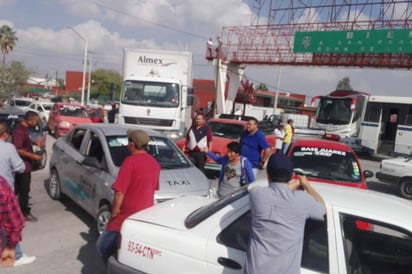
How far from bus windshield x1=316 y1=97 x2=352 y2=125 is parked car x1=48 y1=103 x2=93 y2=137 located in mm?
12903

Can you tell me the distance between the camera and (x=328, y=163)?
6.89 m

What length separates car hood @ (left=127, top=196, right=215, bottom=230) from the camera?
11.3ft

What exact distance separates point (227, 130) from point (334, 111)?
1269 cm

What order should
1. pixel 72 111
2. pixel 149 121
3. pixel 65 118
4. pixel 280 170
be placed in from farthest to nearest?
pixel 72 111 < pixel 65 118 < pixel 149 121 < pixel 280 170

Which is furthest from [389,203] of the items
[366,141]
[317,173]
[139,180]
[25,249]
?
[366,141]

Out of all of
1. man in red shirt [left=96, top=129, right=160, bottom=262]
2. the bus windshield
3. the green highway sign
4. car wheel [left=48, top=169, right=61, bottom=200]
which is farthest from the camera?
the green highway sign

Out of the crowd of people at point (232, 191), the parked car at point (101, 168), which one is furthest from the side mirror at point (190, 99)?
the crowd of people at point (232, 191)

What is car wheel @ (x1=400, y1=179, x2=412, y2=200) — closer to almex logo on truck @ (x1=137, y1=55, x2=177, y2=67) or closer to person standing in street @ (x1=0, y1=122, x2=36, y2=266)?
almex logo on truck @ (x1=137, y1=55, x2=177, y2=67)

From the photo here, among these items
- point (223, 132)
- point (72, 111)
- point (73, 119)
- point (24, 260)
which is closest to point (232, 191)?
point (24, 260)

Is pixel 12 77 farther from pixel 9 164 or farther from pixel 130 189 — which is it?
pixel 130 189

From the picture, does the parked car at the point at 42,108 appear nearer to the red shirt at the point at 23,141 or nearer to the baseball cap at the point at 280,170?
the red shirt at the point at 23,141

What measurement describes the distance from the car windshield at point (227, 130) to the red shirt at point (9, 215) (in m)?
8.16

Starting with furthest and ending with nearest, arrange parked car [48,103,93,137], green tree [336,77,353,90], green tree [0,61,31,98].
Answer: green tree [336,77,353,90] → green tree [0,61,31,98] → parked car [48,103,93,137]

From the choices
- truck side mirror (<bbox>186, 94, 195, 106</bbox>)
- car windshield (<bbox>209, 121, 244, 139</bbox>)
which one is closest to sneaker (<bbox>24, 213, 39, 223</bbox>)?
car windshield (<bbox>209, 121, 244, 139</bbox>)
